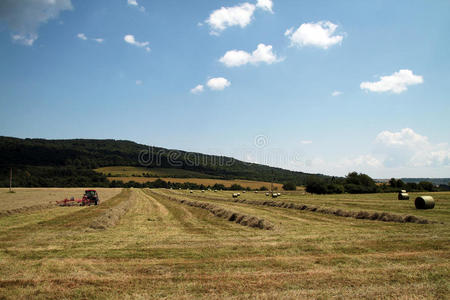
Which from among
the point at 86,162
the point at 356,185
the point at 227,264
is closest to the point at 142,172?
the point at 86,162

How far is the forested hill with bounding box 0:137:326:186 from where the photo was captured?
11681cm

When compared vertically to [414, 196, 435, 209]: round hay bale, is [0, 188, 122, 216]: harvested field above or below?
below

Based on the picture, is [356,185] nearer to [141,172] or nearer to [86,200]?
[86,200]

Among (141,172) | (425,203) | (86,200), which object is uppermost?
(141,172)

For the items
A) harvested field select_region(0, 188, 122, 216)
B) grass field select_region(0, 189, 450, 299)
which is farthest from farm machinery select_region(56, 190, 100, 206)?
grass field select_region(0, 189, 450, 299)

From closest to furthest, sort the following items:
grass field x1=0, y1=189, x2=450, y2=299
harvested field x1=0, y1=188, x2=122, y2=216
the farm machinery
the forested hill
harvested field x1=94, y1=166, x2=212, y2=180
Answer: grass field x1=0, y1=189, x2=450, y2=299
harvested field x1=0, y1=188, x2=122, y2=216
the farm machinery
the forested hill
harvested field x1=94, y1=166, x2=212, y2=180

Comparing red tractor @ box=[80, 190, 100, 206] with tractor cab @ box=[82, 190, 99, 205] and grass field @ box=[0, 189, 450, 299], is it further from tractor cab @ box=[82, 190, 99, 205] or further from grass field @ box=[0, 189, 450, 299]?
grass field @ box=[0, 189, 450, 299]

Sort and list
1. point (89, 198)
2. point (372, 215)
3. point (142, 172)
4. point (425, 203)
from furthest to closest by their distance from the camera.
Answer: point (142, 172) < point (89, 198) < point (425, 203) < point (372, 215)

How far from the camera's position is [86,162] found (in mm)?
141250

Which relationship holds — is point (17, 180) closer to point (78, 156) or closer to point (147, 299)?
point (78, 156)

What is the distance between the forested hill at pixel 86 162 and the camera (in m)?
117

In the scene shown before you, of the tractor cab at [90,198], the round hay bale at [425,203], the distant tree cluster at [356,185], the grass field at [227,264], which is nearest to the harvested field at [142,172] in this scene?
the distant tree cluster at [356,185]

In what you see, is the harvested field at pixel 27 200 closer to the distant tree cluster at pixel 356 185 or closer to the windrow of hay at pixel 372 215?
the windrow of hay at pixel 372 215

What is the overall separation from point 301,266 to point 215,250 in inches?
139
